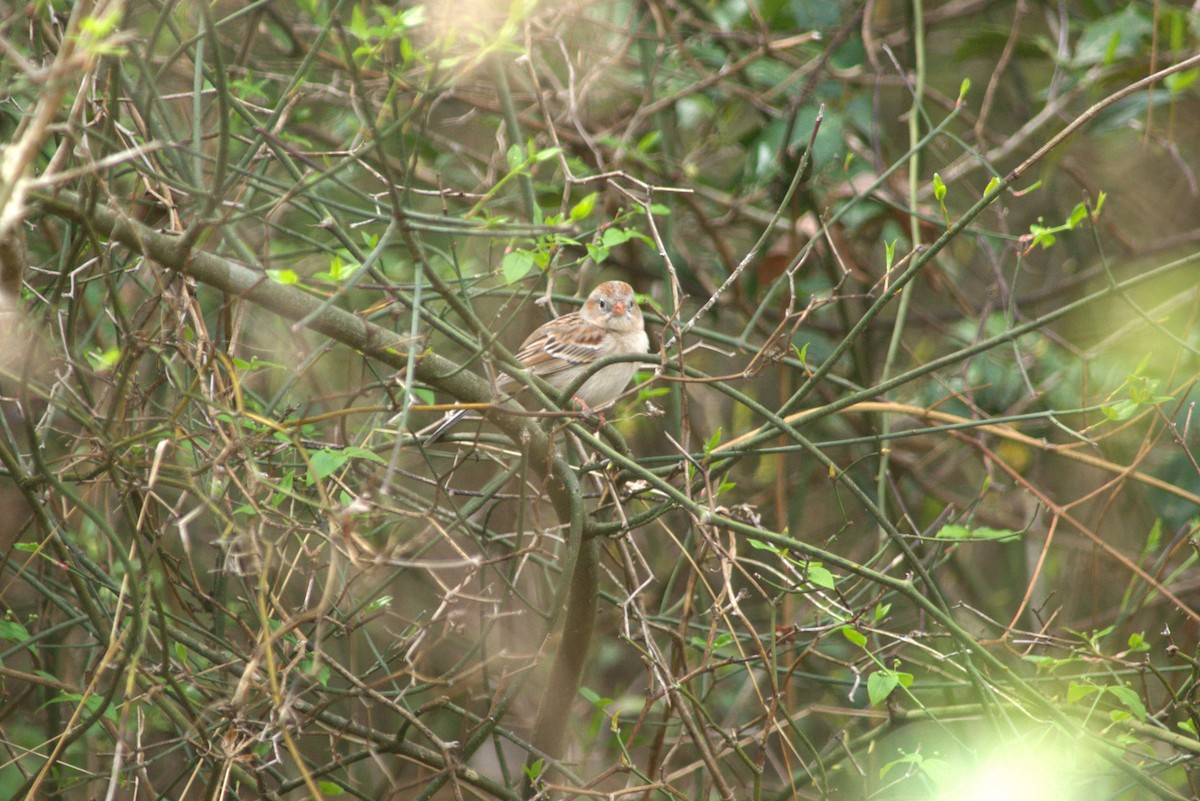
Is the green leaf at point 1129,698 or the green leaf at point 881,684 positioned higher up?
the green leaf at point 881,684

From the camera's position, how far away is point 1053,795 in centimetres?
278

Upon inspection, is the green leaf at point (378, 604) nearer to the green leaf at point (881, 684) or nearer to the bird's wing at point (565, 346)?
the green leaf at point (881, 684)

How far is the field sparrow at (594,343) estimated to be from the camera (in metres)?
4.74

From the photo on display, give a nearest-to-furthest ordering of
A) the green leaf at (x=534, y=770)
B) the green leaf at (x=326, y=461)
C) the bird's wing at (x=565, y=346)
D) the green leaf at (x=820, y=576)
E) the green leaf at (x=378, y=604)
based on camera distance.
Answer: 1. the green leaf at (x=326, y=461)
2. the green leaf at (x=820, y=576)
3. the green leaf at (x=378, y=604)
4. the green leaf at (x=534, y=770)
5. the bird's wing at (x=565, y=346)

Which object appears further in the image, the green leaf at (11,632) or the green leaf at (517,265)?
the green leaf at (11,632)

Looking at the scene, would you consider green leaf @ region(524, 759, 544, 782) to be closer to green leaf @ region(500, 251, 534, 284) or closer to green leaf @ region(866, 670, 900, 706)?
green leaf @ region(866, 670, 900, 706)

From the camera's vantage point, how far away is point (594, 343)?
206 inches

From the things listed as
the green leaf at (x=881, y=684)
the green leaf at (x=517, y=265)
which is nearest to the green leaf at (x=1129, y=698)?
the green leaf at (x=881, y=684)

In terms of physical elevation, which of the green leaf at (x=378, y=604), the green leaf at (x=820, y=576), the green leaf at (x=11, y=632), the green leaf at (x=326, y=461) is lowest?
the green leaf at (x=378, y=604)

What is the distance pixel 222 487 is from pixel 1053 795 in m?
2.17

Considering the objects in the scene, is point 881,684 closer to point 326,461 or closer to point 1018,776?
point 1018,776

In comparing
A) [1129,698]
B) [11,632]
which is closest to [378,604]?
[11,632]

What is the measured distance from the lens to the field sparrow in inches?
187

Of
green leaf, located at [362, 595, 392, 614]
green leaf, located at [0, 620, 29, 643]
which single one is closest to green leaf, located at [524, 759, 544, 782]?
green leaf, located at [362, 595, 392, 614]
